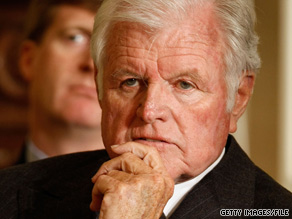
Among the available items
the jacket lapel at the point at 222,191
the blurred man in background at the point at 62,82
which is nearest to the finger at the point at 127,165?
the jacket lapel at the point at 222,191

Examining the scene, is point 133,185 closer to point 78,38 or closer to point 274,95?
point 78,38

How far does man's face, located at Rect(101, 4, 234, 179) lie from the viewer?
7.95ft

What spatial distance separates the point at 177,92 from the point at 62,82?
1.83 metres

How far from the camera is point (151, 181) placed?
7.45 ft

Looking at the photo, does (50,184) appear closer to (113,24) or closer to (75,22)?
(113,24)

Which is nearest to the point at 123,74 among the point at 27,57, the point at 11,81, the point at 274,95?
the point at 27,57

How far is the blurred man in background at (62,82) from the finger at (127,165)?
1.81 meters

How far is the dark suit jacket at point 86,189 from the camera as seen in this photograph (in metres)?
2.52

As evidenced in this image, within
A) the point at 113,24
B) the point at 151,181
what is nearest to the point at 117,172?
the point at 151,181

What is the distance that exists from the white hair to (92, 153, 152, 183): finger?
0.43m

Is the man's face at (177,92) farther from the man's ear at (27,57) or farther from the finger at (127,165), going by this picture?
the man's ear at (27,57)

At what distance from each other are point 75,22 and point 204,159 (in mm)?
2035

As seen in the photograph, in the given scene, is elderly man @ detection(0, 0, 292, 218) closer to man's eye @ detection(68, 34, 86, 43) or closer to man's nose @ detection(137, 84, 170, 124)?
man's nose @ detection(137, 84, 170, 124)

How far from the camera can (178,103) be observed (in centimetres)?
245
